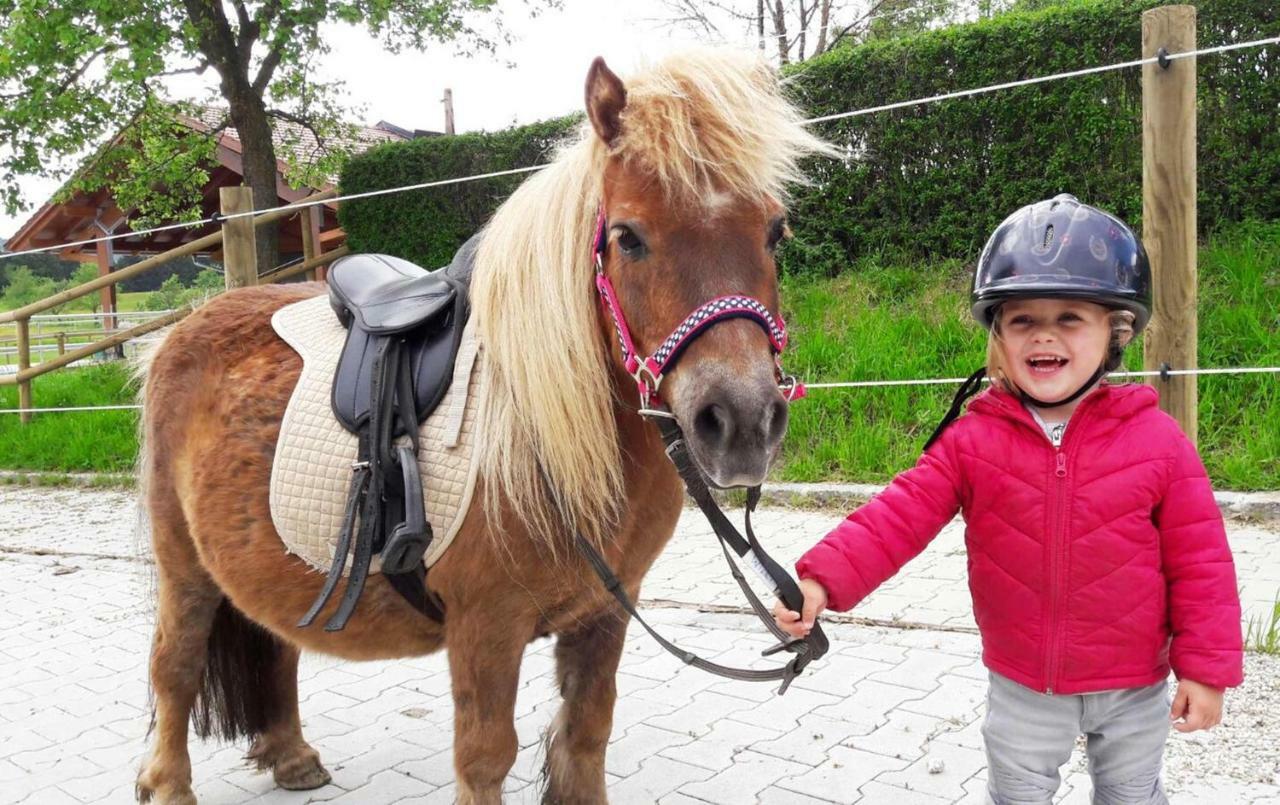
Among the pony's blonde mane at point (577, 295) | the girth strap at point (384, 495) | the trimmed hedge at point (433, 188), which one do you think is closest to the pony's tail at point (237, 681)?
the girth strap at point (384, 495)

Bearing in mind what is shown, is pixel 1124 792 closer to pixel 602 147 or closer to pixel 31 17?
pixel 602 147

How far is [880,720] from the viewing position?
309 cm

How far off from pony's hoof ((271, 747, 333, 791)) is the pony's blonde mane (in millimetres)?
1527

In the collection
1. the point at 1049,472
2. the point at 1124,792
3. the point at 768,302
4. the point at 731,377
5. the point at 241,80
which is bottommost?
the point at 1124,792

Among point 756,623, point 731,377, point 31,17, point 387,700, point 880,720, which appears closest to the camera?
point 731,377

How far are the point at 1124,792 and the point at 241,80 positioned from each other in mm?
11194

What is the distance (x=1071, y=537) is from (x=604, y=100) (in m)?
1.17

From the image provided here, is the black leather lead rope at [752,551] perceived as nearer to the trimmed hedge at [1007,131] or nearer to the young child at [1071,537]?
the young child at [1071,537]

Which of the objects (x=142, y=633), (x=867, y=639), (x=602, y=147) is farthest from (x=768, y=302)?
(x=142, y=633)

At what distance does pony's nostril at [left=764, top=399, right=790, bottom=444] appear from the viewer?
1.49 m

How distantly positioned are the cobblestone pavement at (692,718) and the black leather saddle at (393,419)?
36.6 inches

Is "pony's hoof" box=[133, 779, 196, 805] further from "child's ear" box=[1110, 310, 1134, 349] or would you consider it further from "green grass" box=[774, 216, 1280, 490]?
"green grass" box=[774, 216, 1280, 490]

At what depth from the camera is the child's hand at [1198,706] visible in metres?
1.60

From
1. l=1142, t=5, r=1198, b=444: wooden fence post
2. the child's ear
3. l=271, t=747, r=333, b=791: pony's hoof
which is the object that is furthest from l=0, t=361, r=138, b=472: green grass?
the child's ear
